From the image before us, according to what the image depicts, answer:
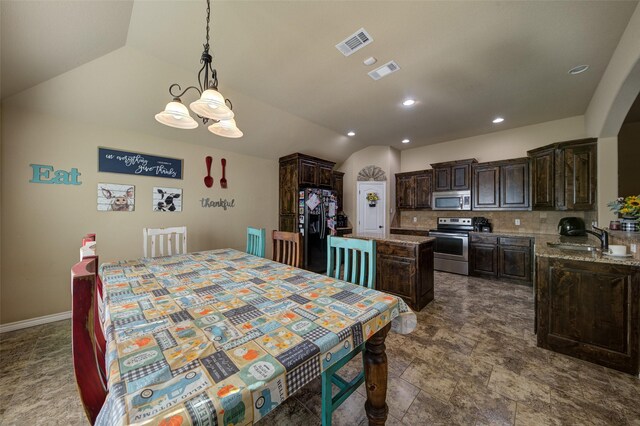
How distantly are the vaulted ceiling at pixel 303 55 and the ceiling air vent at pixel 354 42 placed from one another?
0.17 feet

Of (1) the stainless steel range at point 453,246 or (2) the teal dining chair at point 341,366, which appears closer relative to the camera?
(2) the teal dining chair at point 341,366

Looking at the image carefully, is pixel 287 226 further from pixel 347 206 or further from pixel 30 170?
pixel 30 170

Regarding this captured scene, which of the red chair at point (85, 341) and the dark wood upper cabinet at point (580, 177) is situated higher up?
the dark wood upper cabinet at point (580, 177)

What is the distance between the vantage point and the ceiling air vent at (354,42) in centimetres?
202

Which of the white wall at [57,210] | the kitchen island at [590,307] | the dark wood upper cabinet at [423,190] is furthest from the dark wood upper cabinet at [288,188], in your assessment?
the kitchen island at [590,307]

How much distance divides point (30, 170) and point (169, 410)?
3499mm

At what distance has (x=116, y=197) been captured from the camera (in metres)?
2.89

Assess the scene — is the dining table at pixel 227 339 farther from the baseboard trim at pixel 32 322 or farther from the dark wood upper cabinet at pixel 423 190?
the dark wood upper cabinet at pixel 423 190

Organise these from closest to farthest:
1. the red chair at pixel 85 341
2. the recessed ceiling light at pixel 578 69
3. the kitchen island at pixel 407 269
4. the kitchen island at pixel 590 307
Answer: the red chair at pixel 85 341, the kitchen island at pixel 590 307, the recessed ceiling light at pixel 578 69, the kitchen island at pixel 407 269

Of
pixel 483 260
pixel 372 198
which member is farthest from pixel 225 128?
pixel 483 260

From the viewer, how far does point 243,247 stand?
4113 mm

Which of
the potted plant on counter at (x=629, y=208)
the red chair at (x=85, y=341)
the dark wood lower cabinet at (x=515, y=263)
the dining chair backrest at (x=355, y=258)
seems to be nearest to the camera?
the red chair at (x=85, y=341)

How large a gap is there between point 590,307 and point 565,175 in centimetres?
262

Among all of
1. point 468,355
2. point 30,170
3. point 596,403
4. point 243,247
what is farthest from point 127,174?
point 596,403
